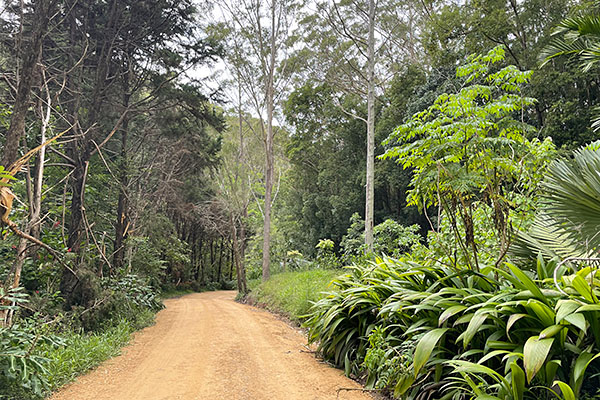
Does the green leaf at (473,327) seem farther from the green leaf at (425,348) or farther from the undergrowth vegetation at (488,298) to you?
the green leaf at (425,348)

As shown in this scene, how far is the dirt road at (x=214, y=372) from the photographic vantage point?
4031 millimetres

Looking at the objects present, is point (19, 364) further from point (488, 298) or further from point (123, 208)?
point (123, 208)

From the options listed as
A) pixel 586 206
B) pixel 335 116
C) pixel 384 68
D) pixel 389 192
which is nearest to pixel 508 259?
pixel 586 206

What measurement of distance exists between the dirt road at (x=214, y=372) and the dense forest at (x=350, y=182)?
1.18 ft

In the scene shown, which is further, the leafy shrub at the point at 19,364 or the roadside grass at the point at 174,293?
the roadside grass at the point at 174,293

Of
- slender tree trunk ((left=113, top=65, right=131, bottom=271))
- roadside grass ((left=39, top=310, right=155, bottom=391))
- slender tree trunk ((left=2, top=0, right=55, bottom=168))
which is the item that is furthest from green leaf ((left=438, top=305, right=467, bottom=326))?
slender tree trunk ((left=113, top=65, right=131, bottom=271))

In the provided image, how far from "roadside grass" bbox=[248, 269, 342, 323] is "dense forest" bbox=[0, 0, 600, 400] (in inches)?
42.0

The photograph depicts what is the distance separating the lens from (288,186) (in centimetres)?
2698

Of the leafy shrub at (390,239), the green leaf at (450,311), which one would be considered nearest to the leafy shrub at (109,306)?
the leafy shrub at (390,239)

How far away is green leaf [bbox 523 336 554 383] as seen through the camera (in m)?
2.42

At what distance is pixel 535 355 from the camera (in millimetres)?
2492

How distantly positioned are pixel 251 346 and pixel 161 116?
10500 millimetres

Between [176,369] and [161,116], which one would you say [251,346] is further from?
[161,116]

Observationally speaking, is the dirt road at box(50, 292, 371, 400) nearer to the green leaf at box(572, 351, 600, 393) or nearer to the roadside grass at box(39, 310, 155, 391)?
the roadside grass at box(39, 310, 155, 391)
